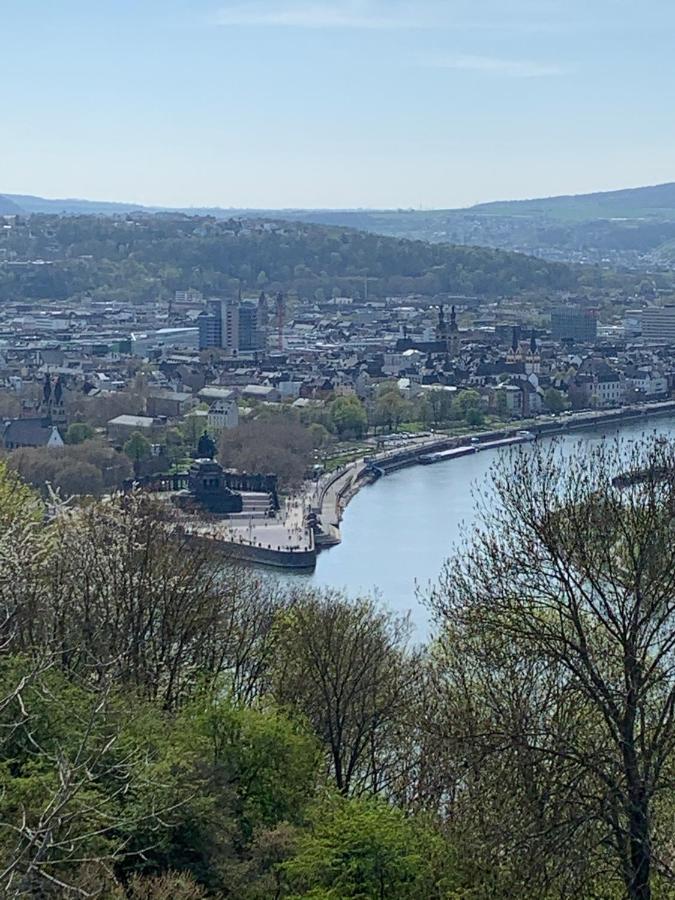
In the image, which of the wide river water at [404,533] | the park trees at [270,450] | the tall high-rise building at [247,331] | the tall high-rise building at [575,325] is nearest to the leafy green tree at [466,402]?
the wide river water at [404,533]

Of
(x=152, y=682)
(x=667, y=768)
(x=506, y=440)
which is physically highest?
(x=667, y=768)

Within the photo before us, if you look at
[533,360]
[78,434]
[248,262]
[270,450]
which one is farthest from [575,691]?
[248,262]

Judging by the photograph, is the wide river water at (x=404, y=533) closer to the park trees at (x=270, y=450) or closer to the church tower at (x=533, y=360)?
the park trees at (x=270, y=450)

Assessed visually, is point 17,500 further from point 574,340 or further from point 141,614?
point 574,340

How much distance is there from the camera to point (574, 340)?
2422cm

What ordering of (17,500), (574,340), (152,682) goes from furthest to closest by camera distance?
(574,340) → (17,500) → (152,682)

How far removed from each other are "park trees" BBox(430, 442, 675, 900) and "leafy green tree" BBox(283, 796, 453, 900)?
0.33ft

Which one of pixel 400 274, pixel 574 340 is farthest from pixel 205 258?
pixel 574 340

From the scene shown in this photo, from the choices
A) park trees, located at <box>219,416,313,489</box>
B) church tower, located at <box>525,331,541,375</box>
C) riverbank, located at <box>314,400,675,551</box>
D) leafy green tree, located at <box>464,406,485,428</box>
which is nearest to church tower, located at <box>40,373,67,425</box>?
park trees, located at <box>219,416,313,489</box>

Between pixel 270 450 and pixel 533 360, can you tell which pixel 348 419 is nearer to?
pixel 270 450

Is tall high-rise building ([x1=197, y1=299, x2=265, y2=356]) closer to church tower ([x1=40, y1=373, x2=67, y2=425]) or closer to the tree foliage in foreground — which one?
church tower ([x1=40, y1=373, x2=67, y2=425])

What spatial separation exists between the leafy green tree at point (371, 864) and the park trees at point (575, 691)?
0.33ft

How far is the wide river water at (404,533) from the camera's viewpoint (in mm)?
8359

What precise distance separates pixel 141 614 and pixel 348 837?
5.04 ft
